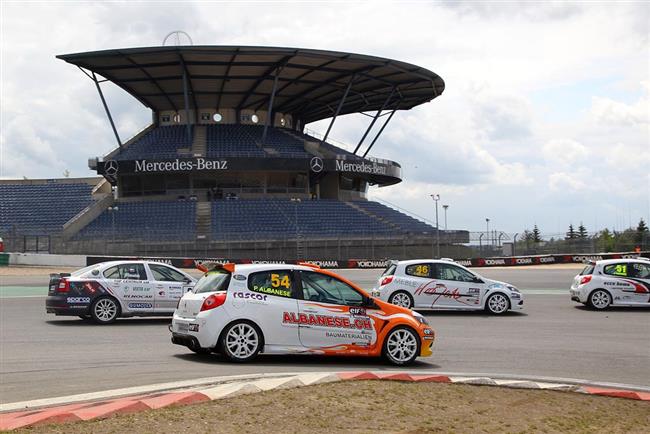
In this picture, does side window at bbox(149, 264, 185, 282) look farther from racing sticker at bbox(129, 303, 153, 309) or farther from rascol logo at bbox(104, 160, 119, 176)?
rascol logo at bbox(104, 160, 119, 176)

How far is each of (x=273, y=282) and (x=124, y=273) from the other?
22.5 feet

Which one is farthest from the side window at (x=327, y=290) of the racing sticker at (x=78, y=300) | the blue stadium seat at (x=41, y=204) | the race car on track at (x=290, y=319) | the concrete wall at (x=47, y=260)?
the blue stadium seat at (x=41, y=204)

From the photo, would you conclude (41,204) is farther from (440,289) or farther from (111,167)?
(440,289)

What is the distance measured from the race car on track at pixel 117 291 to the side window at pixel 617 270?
37.9ft

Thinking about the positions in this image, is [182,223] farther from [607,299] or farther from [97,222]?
[607,299]

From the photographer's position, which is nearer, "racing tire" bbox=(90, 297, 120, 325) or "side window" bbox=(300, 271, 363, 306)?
"side window" bbox=(300, 271, 363, 306)

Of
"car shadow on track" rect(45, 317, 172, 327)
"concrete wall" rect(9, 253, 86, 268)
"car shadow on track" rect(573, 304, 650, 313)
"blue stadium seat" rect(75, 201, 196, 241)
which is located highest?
"blue stadium seat" rect(75, 201, 196, 241)

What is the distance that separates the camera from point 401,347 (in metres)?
11.9

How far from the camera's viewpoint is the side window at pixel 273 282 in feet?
38.5

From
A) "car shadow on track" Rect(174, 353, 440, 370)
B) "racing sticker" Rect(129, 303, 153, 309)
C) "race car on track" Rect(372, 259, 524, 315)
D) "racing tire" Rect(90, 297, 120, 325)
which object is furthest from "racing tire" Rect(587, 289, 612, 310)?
"racing tire" Rect(90, 297, 120, 325)

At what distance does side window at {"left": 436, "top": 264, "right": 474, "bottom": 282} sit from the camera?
20203mm

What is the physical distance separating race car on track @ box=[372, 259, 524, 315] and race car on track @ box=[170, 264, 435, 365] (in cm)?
782

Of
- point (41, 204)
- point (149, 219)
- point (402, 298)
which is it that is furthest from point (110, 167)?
point (402, 298)

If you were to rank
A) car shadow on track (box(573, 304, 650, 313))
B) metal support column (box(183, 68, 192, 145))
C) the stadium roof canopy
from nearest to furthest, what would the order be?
1. car shadow on track (box(573, 304, 650, 313))
2. the stadium roof canopy
3. metal support column (box(183, 68, 192, 145))
